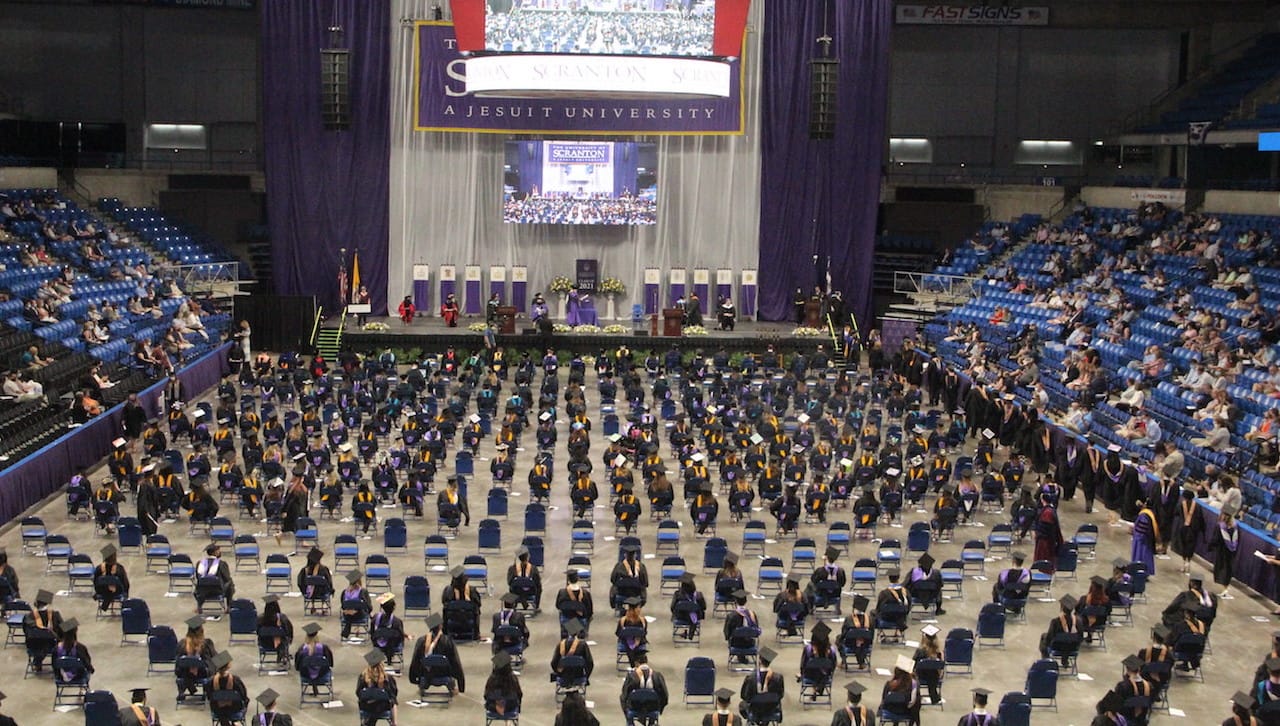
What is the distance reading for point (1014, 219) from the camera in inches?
1839

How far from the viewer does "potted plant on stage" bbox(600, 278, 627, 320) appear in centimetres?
4409

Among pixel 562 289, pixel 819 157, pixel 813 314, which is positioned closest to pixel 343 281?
pixel 562 289

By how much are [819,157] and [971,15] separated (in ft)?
31.4

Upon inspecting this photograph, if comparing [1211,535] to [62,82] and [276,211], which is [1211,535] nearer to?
[276,211]

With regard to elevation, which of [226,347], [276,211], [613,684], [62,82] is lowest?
[613,684]

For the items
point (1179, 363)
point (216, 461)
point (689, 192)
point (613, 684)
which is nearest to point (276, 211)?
point (689, 192)

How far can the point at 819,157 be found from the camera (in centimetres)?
4403

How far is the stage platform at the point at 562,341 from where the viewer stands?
40.0 metres

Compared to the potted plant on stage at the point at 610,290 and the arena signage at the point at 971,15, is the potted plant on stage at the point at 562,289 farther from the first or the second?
the arena signage at the point at 971,15

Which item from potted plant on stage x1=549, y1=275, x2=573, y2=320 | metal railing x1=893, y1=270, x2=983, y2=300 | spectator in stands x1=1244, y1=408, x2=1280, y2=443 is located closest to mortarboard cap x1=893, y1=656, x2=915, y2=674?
spectator in stands x1=1244, y1=408, x2=1280, y2=443

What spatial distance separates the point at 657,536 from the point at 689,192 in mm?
23098

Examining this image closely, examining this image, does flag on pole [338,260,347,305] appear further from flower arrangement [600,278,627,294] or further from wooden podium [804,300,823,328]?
wooden podium [804,300,823,328]

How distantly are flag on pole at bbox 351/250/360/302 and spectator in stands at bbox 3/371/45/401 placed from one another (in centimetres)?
1527

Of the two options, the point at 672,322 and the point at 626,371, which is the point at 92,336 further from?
the point at 672,322
